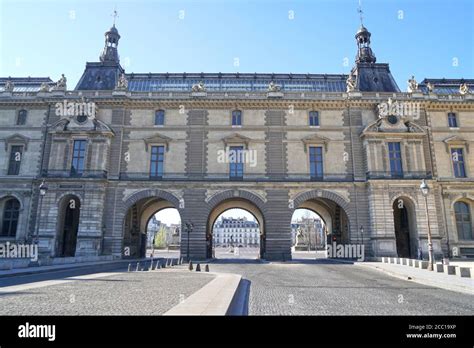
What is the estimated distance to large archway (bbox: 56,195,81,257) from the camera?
110 feet

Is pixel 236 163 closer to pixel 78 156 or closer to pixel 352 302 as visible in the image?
pixel 78 156

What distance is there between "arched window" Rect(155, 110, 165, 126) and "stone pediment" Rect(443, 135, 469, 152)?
31.5 meters

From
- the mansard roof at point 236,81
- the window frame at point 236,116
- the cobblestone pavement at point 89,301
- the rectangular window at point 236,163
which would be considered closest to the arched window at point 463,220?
the mansard roof at point 236,81

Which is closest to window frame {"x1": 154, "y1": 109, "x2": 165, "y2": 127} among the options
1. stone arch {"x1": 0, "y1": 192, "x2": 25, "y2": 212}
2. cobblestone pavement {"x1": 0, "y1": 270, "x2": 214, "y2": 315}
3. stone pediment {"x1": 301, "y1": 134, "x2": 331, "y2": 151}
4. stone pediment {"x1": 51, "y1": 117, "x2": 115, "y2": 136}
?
stone pediment {"x1": 51, "y1": 117, "x2": 115, "y2": 136}

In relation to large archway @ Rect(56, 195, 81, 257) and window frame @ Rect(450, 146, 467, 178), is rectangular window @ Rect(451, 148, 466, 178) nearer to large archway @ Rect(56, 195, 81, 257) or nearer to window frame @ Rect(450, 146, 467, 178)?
window frame @ Rect(450, 146, 467, 178)

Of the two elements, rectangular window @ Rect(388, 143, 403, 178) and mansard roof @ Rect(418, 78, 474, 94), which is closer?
rectangular window @ Rect(388, 143, 403, 178)

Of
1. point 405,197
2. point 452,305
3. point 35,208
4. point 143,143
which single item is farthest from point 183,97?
point 452,305

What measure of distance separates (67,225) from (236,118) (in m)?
22.5

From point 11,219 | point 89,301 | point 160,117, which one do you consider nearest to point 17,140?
point 11,219

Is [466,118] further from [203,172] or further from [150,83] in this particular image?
[150,83]

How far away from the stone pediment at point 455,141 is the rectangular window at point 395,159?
5740 millimetres

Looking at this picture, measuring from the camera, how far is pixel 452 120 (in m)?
36.1

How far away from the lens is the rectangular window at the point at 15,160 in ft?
114

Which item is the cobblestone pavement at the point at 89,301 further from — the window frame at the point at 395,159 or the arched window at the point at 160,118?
the window frame at the point at 395,159
